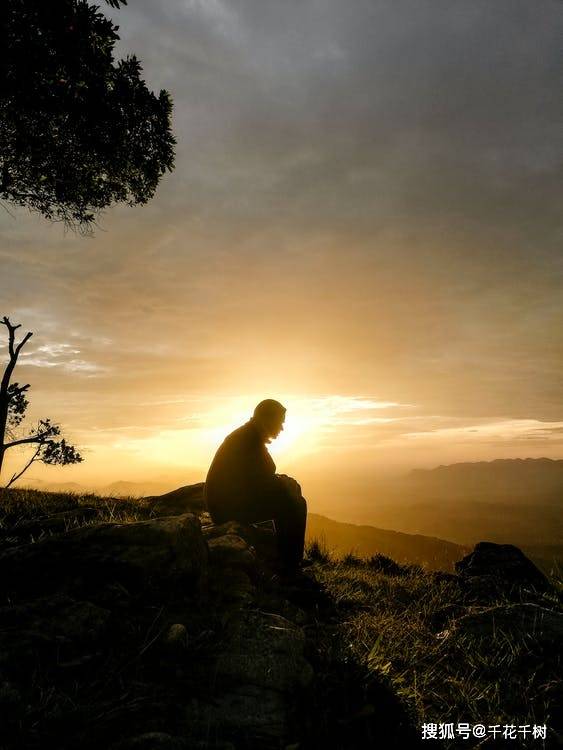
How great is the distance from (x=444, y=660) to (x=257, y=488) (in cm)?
315

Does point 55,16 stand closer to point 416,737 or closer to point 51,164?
point 51,164

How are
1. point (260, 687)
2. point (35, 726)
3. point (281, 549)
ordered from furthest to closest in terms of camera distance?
point (281, 549)
point (260, 687)
point (35, 726)

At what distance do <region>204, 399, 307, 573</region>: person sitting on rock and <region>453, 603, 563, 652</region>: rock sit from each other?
94.7 inches

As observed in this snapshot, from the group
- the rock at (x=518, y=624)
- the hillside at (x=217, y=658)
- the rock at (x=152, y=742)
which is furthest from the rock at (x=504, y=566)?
the rock at (x=152, y=742)

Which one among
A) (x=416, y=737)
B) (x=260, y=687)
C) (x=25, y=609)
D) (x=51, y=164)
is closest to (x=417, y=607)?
(x=416, y=737)

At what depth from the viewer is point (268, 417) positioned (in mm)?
6371

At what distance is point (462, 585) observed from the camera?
6883 mm

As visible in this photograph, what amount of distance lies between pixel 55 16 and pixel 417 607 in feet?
34.8

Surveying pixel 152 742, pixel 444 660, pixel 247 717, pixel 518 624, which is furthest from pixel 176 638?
pixel 518 624

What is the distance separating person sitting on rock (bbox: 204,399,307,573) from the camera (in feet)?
19.7

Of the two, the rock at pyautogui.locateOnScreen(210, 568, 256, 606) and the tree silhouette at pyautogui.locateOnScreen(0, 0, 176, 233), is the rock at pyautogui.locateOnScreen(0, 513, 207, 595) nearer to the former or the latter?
the rock at pyautogui.locateOnScreen(210, 568, 256, 606)

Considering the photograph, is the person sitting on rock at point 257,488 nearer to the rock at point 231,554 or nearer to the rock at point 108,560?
the rock at point 231,554

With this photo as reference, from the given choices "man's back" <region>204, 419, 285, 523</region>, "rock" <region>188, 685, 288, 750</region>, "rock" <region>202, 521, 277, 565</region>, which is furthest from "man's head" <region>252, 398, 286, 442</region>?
"rock" <region>188, 685, 288, 750</region>

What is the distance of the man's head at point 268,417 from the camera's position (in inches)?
250
